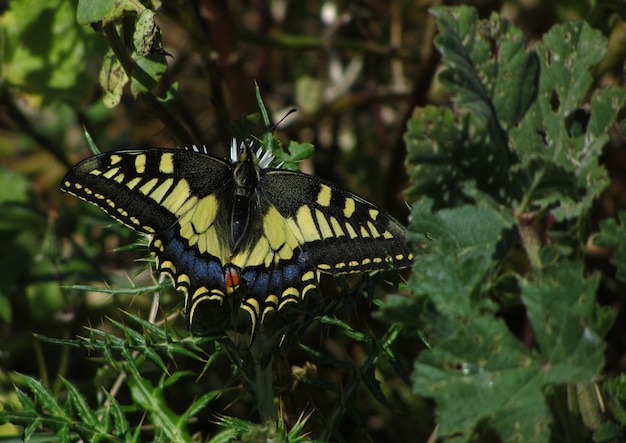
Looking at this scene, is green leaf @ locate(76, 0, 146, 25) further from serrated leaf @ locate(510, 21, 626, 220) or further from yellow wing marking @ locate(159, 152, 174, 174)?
serrated leaf @ locate(510, 21, 626, 220)

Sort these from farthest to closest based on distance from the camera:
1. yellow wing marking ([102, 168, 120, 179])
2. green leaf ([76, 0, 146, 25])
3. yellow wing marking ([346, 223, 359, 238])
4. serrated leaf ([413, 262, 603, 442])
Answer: yellow wing marking ([102, 168, 120, 179]) < yellow wing marking ([346, 223, 359, 238]) < green leaf ([76, 0, 146, 25]) < serrated leaf ([413, 262, 603, 442])

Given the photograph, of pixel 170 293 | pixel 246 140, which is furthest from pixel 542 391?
pixel 170 293

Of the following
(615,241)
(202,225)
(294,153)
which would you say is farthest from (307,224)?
(615,241)

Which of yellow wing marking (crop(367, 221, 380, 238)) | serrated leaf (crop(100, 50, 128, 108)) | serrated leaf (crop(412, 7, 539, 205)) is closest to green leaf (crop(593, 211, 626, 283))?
serrated leaf (crop(412, 7, 539, 205))

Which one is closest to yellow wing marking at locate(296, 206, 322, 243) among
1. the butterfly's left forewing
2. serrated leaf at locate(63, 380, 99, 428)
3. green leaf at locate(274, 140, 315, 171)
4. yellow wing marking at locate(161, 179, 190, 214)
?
the butterfly's left forewing

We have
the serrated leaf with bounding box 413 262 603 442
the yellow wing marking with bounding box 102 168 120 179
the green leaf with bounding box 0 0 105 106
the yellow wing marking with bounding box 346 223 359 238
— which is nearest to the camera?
the serrated leaf with bounding box 413 262 603 442

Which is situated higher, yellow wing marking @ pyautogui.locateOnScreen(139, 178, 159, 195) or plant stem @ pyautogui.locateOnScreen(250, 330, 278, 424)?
yellow wing marking @ pyautogui.locateOnScreen(139, 178, 159, 195)

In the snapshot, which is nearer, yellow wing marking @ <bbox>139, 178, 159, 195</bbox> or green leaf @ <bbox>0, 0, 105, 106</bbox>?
yellow wing marking @ <bbox>139, 178, 159, 195</bbox>

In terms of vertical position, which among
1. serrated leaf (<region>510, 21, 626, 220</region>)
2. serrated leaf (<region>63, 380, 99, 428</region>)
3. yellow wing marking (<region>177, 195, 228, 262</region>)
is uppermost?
serrated leaf (<region>510, 21, 626, 220</region>)
